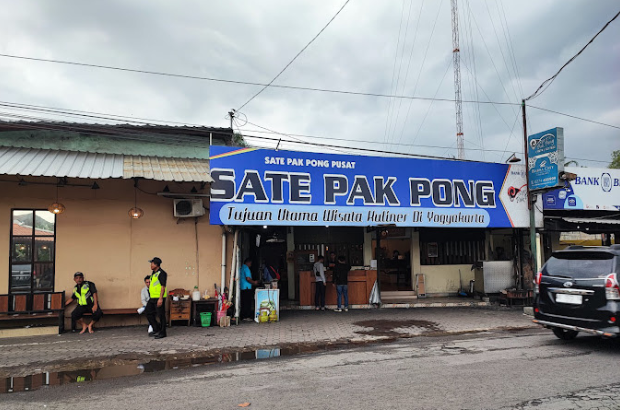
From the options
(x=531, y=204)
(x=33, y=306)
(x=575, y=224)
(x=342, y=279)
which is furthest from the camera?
(x=575, y=224)

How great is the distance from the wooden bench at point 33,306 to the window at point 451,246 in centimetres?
1196

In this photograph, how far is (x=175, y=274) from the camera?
1128 cm

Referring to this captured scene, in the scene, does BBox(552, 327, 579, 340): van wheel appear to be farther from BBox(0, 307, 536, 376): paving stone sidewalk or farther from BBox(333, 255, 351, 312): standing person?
BBox(333, 255, 351, 312): standing person

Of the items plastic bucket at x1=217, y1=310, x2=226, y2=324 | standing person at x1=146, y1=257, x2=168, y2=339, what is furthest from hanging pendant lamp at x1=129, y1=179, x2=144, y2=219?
plastic bucket at x1=217, y1=310, x2=226, y2=324

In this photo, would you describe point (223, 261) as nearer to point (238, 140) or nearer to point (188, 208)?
point (188, 208)

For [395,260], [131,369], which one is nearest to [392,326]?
[131,369]

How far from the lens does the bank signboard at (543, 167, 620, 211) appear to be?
14.8 meters

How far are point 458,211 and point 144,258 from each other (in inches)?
368

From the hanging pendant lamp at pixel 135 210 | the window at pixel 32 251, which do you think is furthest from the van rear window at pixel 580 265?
the window at pixel 32 251

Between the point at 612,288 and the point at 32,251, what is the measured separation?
41.0ft

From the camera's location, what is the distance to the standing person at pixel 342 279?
13.0 metres

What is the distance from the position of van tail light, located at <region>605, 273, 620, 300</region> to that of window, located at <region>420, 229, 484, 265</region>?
29.3 feet

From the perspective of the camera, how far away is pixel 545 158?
13.1m

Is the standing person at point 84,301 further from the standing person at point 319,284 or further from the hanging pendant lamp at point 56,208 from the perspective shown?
the standing person at point 319,284
